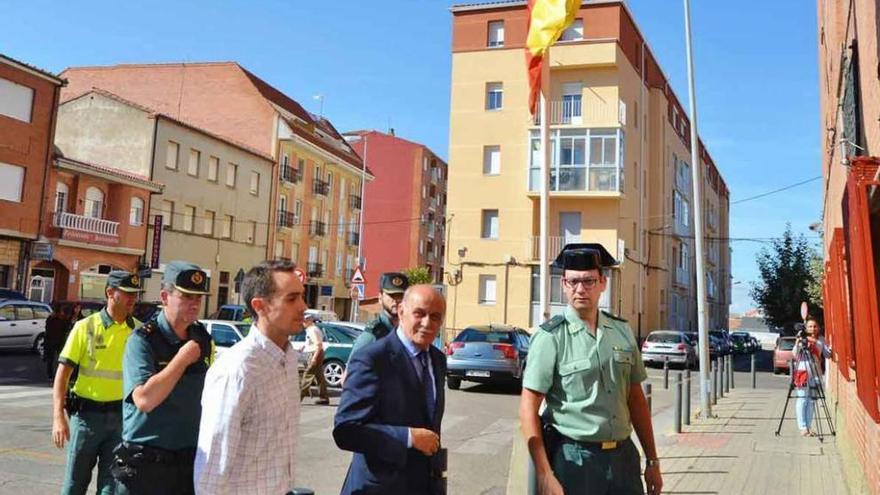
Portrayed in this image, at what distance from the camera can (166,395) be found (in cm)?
314

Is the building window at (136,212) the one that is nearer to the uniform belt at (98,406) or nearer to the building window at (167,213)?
the building window at (167,213)

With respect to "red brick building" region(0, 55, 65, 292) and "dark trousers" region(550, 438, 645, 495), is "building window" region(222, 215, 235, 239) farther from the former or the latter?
"dark trousers" region(550, 438, 645, 495)

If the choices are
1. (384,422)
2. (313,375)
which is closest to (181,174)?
(313,375)

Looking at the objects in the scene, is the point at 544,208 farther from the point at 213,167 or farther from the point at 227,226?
the point at 227,226

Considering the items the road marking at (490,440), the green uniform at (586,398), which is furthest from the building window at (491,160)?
the green uniform at (586,398)

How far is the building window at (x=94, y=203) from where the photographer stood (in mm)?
29969

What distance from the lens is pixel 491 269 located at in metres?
33.8

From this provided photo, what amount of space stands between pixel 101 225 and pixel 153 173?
4.47 metres

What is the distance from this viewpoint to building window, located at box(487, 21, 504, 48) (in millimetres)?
34938

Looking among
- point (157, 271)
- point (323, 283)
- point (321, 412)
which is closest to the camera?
point (321, 412)

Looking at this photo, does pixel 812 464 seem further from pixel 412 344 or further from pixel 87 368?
pixel 87 368

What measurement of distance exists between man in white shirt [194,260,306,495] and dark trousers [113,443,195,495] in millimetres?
789

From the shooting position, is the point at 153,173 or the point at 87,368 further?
the point at 153,173

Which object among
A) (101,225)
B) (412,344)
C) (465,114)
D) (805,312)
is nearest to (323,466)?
(412,344)
